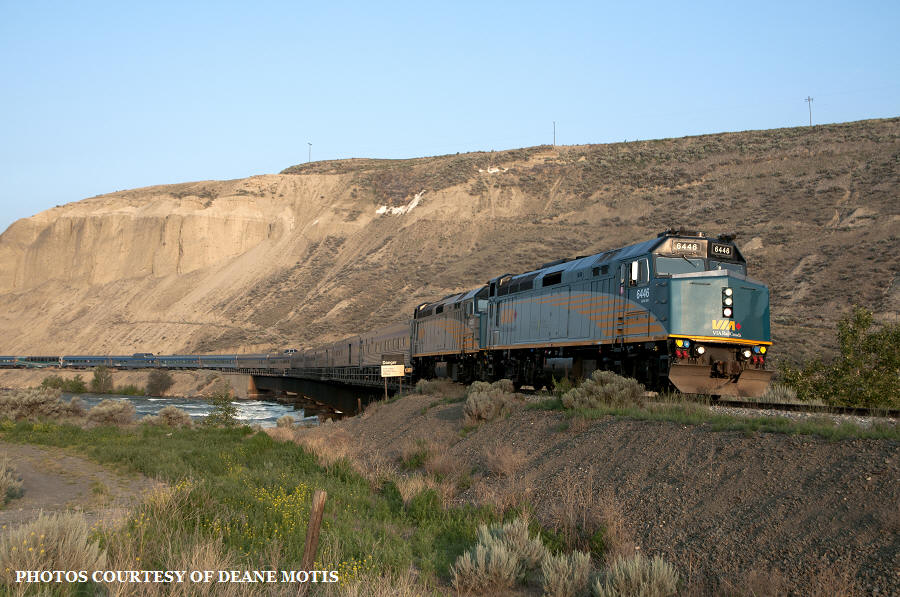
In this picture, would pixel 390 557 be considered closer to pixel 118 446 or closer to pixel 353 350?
pixel 118 446

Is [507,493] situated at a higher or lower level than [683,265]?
lower

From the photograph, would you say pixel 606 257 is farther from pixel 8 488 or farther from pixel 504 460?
pixel 8 488

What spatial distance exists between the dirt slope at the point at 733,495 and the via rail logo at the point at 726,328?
13.2 ft

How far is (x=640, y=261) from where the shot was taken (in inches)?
672

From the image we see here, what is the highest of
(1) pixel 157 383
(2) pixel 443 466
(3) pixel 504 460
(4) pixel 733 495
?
(4) pixel 733 495

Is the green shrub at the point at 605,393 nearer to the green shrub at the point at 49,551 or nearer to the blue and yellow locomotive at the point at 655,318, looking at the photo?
the blue and yellow locomotive at the point at 655,318

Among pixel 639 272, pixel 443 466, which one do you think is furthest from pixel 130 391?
pixel 639 272

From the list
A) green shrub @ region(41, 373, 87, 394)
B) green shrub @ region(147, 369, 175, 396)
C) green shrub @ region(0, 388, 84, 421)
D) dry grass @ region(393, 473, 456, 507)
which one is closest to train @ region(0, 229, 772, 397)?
dry grass @ region(393, 473, 456, 507)

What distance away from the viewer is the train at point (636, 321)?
51.9 feet

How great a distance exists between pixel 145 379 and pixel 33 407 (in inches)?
1370

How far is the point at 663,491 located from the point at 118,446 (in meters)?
18.3

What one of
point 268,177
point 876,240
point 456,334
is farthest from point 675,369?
point 268,177

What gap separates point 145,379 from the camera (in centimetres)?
6625

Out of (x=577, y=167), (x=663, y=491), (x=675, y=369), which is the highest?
(x=577, y=167)
